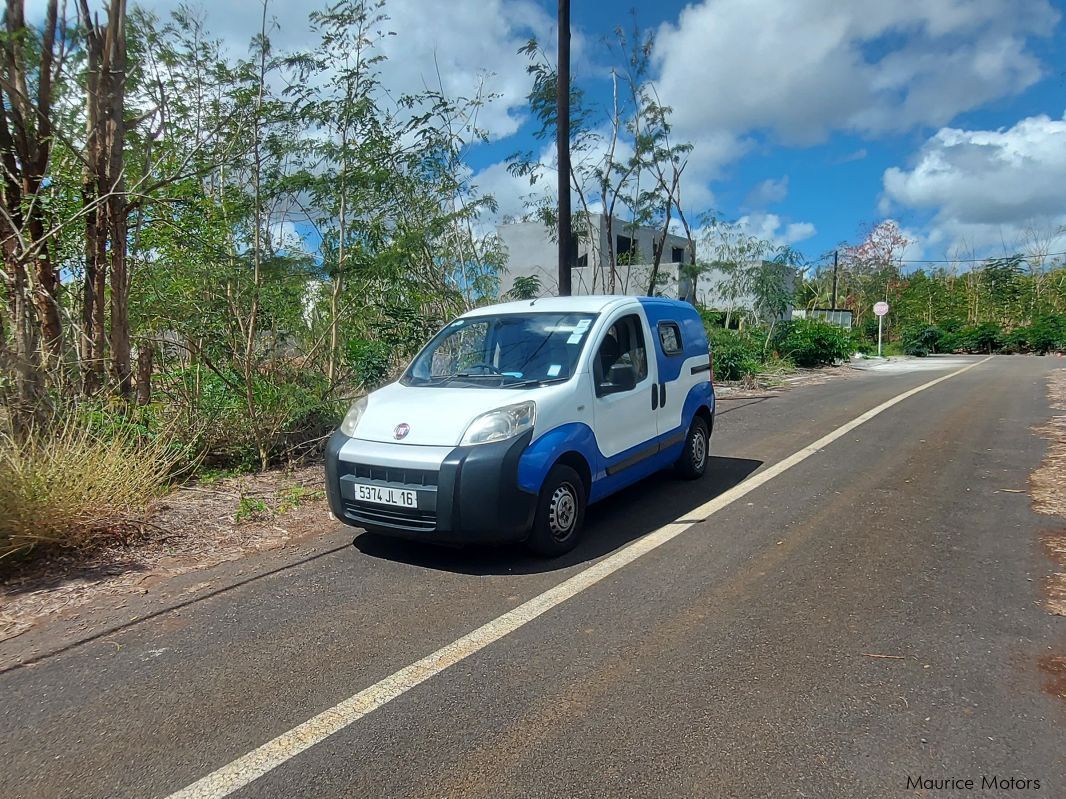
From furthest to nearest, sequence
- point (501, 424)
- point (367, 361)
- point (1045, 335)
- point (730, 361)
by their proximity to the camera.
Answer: point (1045, 335) → point (730, 361) → point (367, 361) → point (501, 424)

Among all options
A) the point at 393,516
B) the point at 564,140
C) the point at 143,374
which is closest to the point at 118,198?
the point at 143,374

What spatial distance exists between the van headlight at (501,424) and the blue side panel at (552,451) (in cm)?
15

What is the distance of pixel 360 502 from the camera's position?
4.85 meters

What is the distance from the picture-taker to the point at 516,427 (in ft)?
15.4

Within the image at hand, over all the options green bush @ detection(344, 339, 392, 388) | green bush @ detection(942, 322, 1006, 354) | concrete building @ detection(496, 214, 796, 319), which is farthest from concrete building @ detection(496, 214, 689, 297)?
green bush @ detection(942, 322, 1006, 354)

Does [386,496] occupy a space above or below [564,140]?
below

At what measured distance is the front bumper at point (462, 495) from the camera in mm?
4484

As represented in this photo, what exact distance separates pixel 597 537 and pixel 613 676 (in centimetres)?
211

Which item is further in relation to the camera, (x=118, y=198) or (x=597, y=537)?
(x=118, y=198)

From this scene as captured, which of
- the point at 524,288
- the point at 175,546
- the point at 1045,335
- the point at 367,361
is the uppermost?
the point at 524,288

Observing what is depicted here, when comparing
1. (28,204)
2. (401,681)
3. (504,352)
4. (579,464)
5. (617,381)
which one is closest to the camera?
(401,681)

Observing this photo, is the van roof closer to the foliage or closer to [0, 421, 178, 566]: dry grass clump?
[0, 421, 178, 566]: dry grass clump

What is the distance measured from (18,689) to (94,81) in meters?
5.55

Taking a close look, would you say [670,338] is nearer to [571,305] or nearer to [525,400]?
[571,305]
